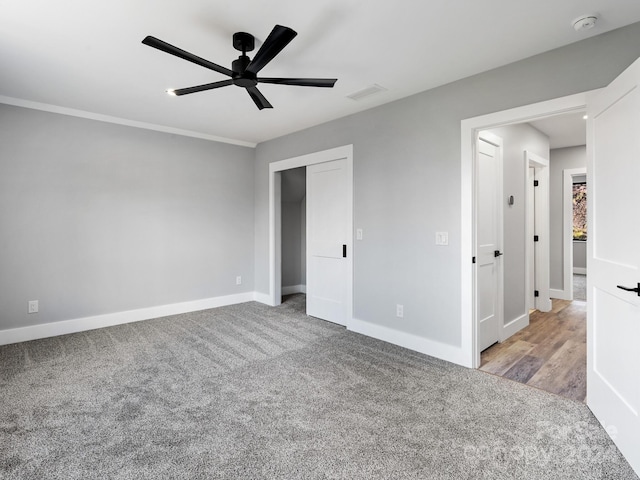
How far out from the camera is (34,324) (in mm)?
3707

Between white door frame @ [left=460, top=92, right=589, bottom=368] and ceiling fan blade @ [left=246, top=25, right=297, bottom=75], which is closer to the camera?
ceiling fan blade @ [left=246, top=25, right=297, bottom=75]

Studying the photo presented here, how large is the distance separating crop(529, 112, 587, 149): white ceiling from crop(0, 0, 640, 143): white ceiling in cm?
171

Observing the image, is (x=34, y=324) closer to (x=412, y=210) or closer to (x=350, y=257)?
(x=350, y=257)

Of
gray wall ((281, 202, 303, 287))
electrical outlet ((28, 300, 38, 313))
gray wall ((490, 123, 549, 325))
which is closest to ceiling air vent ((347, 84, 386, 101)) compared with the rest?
gray wall ((490, 123, 549, 325))

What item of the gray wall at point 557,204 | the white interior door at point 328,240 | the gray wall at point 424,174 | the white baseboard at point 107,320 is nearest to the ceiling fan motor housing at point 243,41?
the gray wall at point 424,174

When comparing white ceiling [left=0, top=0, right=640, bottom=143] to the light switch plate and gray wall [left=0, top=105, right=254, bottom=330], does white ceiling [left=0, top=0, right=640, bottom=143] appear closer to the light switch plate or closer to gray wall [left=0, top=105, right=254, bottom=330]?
gray wall [left=0, top=105, right=254, bottom=330]

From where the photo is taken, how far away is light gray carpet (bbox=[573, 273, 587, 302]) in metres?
5.76

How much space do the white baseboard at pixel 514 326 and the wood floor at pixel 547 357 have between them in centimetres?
5

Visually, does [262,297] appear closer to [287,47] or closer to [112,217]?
[112,217]

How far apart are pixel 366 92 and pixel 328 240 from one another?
6.24ft

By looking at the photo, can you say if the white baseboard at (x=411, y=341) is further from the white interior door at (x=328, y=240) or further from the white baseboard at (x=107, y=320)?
the white baseboard at (x=107, y=320)

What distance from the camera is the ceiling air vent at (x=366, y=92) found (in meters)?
3.16

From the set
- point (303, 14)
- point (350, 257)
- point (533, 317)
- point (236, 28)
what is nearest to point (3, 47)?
point (236, 28)

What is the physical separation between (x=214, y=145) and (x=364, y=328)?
344 cm
